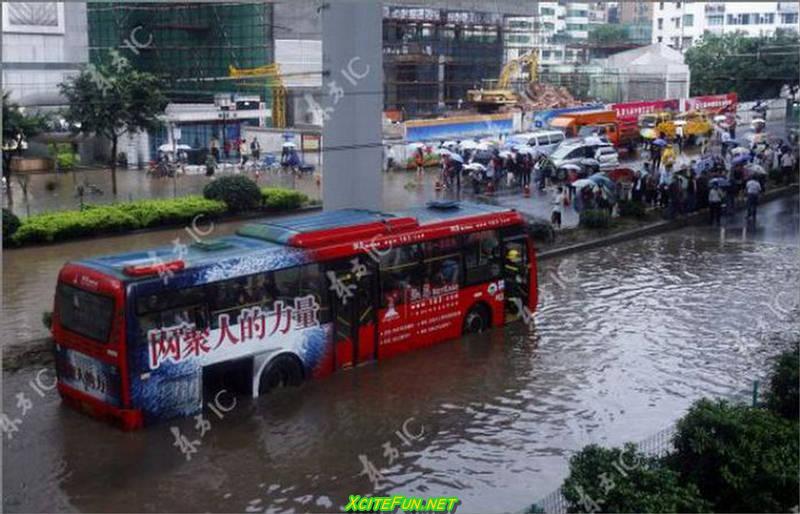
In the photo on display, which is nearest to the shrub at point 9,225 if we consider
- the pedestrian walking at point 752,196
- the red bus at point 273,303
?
the red bus at point 273,303

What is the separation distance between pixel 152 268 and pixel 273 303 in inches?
61.1

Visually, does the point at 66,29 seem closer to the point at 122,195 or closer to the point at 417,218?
the point at 122,195

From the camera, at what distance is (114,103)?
86.2ft

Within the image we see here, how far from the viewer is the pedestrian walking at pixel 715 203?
22484mm

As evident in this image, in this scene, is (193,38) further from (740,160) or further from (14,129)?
(740,160)

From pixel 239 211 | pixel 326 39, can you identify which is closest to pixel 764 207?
pixel 239 211

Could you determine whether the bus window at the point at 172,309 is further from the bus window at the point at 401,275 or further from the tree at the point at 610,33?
the tree at the point at 610,33

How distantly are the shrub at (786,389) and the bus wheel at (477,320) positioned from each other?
5.12m

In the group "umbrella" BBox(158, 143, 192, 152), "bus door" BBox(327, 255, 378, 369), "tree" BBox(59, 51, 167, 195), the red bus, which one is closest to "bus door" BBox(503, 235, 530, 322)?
the red bus

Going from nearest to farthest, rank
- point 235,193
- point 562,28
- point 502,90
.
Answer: point 235,193
point 502,90
point 562,28

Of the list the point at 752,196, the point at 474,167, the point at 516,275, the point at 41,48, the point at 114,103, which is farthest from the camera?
the point at 41,48

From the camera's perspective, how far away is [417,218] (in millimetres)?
12594

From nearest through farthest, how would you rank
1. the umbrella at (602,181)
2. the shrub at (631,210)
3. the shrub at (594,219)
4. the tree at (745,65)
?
the shrub at (594,219), the shrub at (631,210), the umbrella at (602,181), the tree at (745,65)

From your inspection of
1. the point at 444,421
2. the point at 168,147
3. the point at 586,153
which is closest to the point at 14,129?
the point at 168,147
